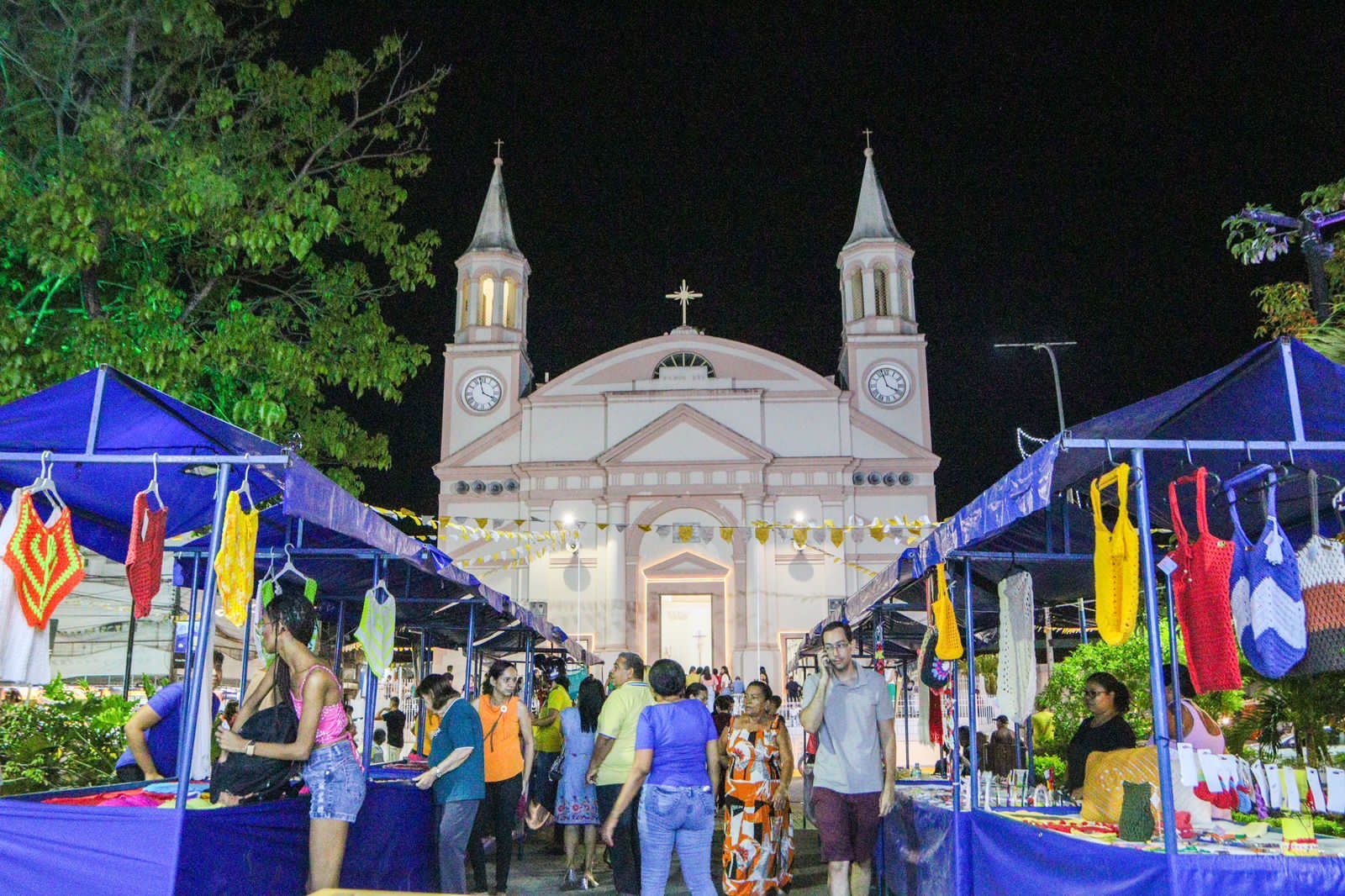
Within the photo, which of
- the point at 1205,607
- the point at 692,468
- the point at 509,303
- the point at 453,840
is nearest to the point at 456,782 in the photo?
the point at 453,840

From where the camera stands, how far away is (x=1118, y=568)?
189 inches

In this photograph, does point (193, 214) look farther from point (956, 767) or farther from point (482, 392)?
point (482, 392)

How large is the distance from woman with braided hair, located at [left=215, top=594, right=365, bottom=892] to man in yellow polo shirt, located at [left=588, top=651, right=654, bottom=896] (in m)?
2.14

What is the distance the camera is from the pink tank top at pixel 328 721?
5.21m

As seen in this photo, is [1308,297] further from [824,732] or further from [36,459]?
[36,459]

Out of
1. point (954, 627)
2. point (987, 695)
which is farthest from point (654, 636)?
point (954, 627)

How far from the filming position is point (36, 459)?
555 centimetres

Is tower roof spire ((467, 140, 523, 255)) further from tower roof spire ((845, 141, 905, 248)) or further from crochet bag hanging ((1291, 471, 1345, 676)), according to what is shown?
crochet bag hanging ((1291, 471, 1345, 676))

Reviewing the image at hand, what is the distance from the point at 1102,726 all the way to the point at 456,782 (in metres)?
4.16

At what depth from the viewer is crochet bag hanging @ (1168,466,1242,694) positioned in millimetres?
4656

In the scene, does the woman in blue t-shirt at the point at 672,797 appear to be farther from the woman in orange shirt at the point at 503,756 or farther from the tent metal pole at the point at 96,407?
the tent metal pole at the point at 96,407

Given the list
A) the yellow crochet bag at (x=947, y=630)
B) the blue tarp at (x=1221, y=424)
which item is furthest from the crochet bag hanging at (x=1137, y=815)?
the yellow crochet bag at (x=947, y=630)

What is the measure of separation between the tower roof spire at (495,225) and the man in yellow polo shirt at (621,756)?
33220mm

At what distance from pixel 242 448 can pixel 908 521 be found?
29.9m
